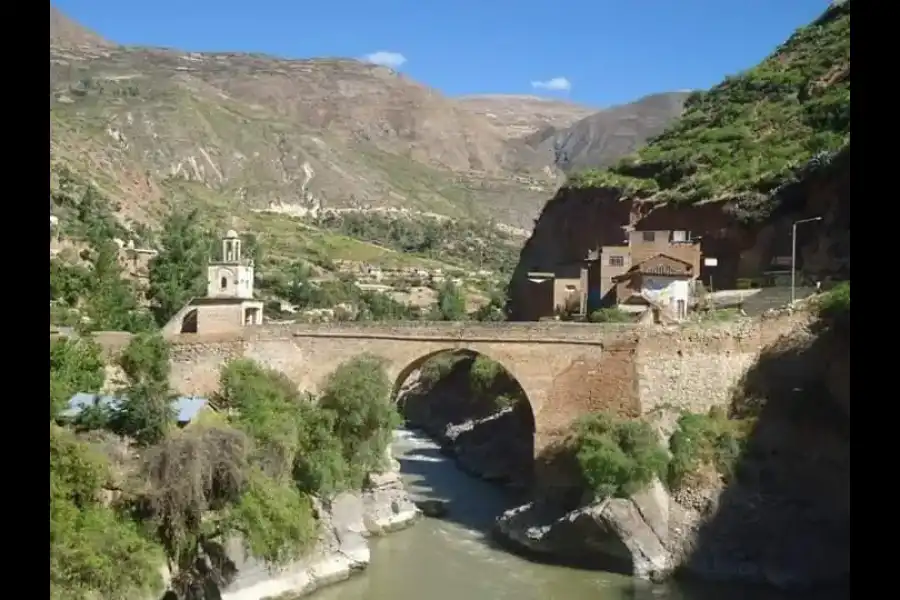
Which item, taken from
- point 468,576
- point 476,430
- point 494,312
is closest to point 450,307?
A: point 494,312

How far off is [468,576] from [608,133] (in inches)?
3134

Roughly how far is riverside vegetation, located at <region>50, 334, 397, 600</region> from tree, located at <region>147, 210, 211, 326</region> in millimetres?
6078

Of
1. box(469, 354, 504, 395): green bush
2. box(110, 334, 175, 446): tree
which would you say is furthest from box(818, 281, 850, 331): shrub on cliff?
box(469, 354, 504, 395): green bush

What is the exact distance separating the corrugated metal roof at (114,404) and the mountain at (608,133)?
191ft

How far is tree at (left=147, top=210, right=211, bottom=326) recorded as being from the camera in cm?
1846

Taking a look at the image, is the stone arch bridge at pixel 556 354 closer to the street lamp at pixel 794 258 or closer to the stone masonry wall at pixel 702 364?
the stone masonry wall at pixel 702 364

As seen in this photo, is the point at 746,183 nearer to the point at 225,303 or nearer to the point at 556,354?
the point at 556,354

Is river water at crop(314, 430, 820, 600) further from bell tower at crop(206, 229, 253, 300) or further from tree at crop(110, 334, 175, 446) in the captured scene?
bell tower at crop(206, 229, 253, 300)

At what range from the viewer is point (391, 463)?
1459 centimetres

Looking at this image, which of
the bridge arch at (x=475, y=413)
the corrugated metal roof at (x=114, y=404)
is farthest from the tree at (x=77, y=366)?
the bridge arch at (x=475, y=413)

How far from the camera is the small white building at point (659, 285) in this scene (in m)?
16.8

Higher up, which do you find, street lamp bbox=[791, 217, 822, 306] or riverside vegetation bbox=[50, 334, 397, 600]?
street lamp bbox=[791, 217, 822, 306]

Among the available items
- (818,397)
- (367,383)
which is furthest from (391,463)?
(818,397)
